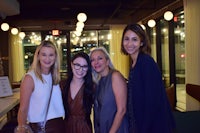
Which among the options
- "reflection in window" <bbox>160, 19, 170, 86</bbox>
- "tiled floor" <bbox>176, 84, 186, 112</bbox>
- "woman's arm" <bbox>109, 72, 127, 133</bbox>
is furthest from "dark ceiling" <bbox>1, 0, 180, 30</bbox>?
"woman's arm" <bbox>109, 72, 127, 133</bbox>

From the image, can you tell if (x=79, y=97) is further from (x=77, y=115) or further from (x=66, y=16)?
(x=66, y=16)

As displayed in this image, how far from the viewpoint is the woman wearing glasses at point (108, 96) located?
89.5 inches

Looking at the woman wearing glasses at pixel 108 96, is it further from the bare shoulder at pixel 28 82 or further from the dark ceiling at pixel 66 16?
the dark ceiling at pixel 66 16

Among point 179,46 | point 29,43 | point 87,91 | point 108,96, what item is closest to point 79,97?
point 87,91

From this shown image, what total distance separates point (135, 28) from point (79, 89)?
68cm

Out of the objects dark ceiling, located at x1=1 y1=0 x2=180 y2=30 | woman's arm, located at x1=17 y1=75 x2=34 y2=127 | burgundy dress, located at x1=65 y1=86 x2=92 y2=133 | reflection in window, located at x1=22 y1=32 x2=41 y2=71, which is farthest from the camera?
reflection in window, located at x1=22 y1=32 x2=41 y2=71

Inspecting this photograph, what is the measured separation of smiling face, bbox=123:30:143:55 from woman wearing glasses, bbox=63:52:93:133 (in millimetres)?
410

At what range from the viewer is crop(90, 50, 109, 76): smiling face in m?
2.42

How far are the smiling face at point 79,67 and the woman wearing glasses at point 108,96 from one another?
Answer: 73 millimetres

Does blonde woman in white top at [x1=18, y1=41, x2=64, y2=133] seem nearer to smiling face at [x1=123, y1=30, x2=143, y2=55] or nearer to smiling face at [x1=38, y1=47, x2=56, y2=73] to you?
smiling face at [x1=38, y1=47, x2=56, y2=73]

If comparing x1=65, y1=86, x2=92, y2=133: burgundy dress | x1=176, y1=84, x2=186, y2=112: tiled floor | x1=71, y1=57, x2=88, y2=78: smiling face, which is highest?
x1=71, y1=57, x2=88, y2=78: smiling face

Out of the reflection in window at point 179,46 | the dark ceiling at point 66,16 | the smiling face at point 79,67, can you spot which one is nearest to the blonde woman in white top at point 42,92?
the smiling face at point 79,67

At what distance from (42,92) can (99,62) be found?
54cm

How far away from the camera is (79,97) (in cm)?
237
